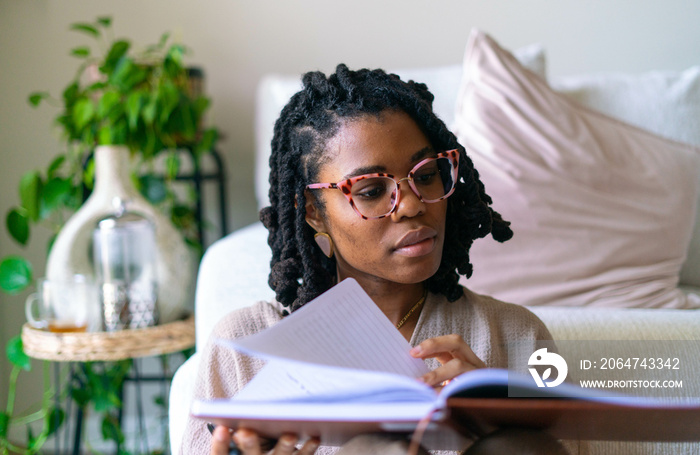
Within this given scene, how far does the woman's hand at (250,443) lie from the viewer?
648mm

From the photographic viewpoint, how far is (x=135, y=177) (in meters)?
1.81

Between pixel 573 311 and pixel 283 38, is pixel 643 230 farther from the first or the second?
pixel 283 38

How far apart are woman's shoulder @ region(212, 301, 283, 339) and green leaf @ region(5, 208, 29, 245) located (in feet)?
3.14

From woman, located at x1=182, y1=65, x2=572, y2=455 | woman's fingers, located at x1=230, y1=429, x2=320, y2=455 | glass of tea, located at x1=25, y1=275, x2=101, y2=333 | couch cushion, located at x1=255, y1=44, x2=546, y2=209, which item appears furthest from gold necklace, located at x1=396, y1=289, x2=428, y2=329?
glass of tea, located at x1=25, y1=275, x2=101, y2=333

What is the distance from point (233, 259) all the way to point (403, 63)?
107 centimetres

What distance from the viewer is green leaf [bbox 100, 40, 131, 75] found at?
67.9 inches

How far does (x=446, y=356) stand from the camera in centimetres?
79

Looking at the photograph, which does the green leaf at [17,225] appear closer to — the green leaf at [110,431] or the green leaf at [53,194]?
the green leaf at [53,194]

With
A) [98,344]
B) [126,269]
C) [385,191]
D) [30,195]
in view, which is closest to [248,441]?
[385,191]

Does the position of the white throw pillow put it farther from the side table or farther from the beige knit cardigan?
the side table

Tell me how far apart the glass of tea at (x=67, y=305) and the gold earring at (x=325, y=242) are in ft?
2.45

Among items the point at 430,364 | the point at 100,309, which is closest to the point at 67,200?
the point at 100,309

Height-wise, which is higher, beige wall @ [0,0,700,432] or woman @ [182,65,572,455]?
beige wall @ [0,0,700,432]

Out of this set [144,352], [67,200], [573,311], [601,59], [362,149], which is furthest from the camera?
[601,59]
